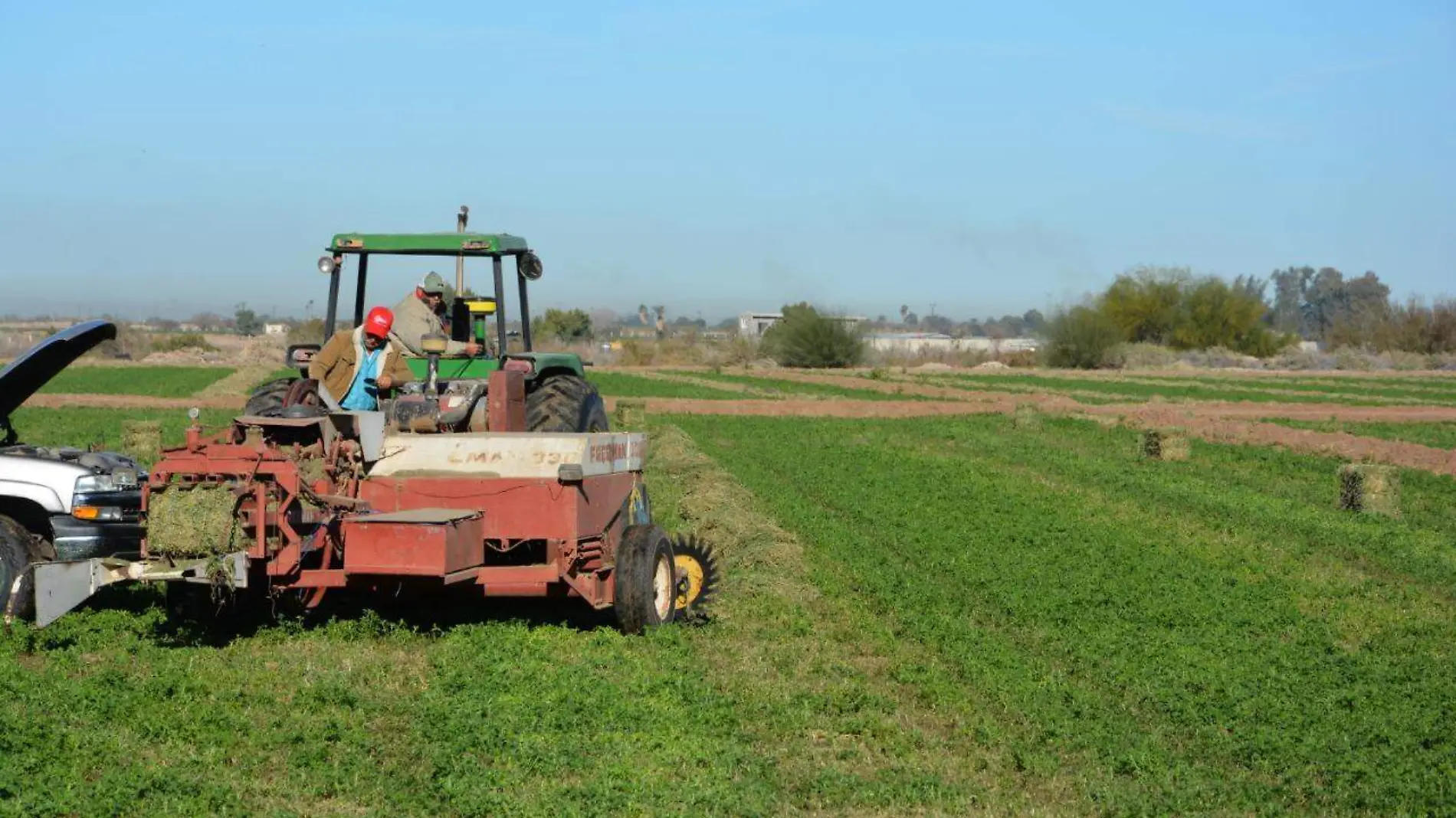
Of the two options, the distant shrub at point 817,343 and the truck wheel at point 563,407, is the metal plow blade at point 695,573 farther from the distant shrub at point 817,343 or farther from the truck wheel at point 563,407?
the distant shrub at point 817,343

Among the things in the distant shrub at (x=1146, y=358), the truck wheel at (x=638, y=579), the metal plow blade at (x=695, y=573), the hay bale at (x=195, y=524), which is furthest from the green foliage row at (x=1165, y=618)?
the distant shrub at (x=1146, y=358)

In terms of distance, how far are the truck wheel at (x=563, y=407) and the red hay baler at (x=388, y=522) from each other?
864mm

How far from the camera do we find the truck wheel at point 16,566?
394 inches

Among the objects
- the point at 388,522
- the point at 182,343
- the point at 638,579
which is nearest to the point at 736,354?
the point at 182,343

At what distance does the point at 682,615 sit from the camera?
34.7 feet

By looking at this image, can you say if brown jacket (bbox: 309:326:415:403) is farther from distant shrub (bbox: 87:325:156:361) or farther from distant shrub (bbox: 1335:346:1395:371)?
distant shrub (bbox: 1335:346:1395:371)

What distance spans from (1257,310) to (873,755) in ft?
299

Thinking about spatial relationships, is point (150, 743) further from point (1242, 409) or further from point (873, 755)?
point (1242, 409)

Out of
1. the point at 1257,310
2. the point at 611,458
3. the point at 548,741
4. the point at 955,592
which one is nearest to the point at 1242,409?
the point at 955,592

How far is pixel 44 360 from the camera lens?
10539mm

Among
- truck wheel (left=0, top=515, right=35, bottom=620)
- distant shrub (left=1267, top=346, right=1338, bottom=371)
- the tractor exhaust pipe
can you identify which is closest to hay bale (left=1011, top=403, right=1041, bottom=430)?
the tractor exhaust pipe

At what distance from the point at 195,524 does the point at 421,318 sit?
351cm

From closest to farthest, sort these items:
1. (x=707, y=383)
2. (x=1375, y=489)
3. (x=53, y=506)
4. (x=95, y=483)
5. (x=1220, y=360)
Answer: (x=53, y=506)
(x=95, y=483)
(x=1375, y=489)
(x=707, y=383)
(x=1220, y=360)

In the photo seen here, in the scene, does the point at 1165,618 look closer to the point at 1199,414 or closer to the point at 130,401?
the point at 1199,414
